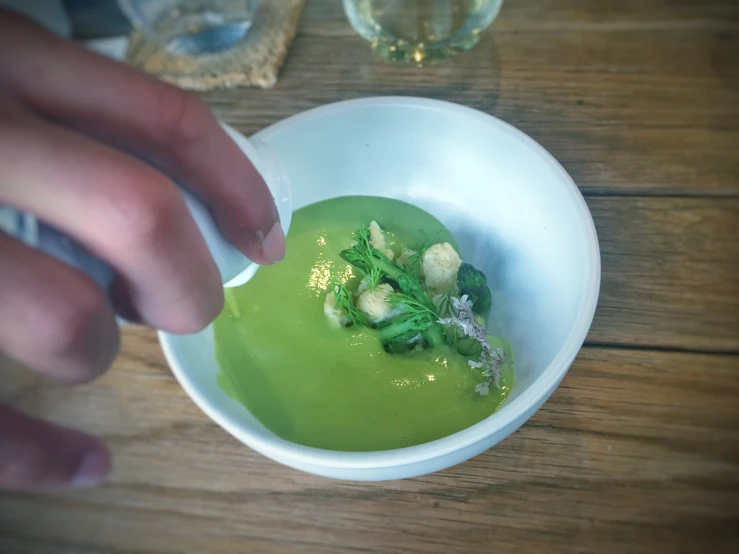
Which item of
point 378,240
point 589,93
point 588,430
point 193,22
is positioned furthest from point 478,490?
point 193,22

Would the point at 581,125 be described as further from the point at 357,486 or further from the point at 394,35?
the point at 357,486

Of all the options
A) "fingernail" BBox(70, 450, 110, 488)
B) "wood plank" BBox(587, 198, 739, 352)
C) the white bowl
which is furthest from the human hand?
"wood plank" BBox(587, 198, 739, 352)

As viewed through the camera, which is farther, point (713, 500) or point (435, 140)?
point (435, 140)

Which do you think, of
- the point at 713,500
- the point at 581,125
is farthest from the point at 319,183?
the point at 713,500

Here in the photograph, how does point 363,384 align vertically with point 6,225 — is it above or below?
below

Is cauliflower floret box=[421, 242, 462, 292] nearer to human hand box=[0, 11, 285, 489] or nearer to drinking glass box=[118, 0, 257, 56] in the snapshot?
human hand box=[0, 11, 285, 489]

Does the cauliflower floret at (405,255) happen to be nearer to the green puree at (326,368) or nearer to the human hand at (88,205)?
the green puree at (326,368)

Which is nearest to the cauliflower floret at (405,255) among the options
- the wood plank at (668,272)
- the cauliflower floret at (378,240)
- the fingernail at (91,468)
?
the cauliflower floret at (378,240)
